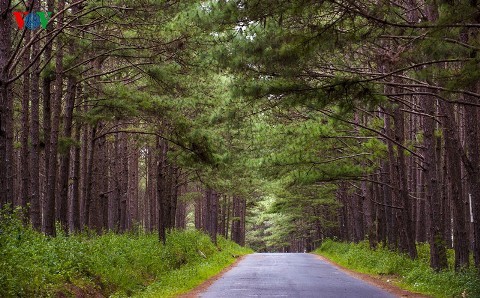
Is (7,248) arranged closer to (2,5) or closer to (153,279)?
(2,5)

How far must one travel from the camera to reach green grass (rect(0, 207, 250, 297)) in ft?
29.8

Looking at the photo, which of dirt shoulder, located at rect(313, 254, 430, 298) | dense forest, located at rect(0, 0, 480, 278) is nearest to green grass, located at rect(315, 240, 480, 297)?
dirt shoulder, located at rect(313, 254, 430, 298)

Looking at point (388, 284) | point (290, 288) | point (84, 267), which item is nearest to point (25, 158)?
point (84, 267)

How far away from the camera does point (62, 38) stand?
1501cm

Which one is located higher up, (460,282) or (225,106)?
(225,106)

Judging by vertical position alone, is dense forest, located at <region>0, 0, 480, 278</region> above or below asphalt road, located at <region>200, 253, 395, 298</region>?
above

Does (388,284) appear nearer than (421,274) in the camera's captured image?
No

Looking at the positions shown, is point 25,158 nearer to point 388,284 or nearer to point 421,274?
point 388,284

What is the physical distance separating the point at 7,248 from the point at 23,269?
18.8 inches

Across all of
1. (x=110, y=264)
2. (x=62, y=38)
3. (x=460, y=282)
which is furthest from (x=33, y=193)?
(x=460, y=282)

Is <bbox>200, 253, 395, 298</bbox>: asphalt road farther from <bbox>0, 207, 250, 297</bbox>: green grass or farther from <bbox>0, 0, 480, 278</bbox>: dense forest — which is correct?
<bbox>0, 0, 480, 278</bbox>: dense forest

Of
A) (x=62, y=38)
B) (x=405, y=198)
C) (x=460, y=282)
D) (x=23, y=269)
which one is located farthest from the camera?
(x=405, y=198)

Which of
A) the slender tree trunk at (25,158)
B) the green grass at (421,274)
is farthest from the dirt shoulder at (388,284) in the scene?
the slender tree trunk at (25,158)

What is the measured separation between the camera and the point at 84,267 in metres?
12.3
